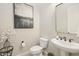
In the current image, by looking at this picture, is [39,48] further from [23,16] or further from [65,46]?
[23,16]

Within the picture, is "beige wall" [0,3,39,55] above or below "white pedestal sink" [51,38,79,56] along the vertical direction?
above

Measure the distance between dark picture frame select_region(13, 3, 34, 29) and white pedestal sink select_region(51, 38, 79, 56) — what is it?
1.35 ft

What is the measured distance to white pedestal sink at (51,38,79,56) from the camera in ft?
3.89

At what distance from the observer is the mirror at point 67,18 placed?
1.22 m

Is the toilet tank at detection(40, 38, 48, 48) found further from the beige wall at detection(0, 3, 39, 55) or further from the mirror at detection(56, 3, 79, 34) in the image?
the mirror at detection(56, 3, 79, 34)

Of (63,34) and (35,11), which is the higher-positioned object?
(35,11)

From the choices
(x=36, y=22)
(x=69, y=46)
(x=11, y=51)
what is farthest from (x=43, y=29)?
(x=11, y=51)

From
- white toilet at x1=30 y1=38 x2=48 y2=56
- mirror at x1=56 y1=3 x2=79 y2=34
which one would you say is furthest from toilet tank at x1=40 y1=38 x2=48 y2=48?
mirror at x1=56 y1=3 x2=79 y2=34

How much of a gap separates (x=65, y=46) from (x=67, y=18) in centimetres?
37

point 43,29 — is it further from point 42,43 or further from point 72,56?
point 72,56

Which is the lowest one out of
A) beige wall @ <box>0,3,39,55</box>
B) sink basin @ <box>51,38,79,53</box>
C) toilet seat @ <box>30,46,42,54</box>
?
toilet seat @ <box>30,46,42,54</box>

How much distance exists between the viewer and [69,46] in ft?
3.98

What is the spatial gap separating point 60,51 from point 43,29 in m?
0.37

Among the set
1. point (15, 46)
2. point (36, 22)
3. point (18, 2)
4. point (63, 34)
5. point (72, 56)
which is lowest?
point (72, 56)
